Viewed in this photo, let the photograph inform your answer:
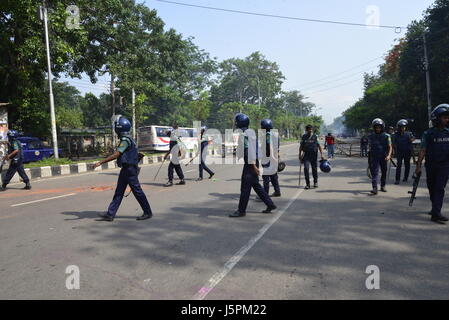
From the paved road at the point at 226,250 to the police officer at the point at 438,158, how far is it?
0.34 m

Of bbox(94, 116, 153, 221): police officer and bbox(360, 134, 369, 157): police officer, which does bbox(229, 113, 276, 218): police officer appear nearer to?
bbox(94, 116, 153, 221): police officer

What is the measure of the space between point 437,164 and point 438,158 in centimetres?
10

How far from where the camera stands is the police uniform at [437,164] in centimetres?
546

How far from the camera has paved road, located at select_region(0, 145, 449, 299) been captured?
10.5 feet

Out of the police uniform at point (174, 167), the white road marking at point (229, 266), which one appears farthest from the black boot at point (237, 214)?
the police uniform at point (174, 167)

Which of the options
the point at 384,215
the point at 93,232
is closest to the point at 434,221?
the point at 384,215

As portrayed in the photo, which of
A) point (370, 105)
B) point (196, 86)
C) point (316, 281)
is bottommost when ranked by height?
point (316, 281)

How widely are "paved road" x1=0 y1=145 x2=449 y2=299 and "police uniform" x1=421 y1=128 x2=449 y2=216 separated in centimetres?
39

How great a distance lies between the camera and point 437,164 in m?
5.55

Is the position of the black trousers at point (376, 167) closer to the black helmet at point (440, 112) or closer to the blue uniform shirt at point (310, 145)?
the blue uniform shirt at point (310, 145)

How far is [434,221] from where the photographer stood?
550cm

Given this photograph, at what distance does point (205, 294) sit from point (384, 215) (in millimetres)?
4077

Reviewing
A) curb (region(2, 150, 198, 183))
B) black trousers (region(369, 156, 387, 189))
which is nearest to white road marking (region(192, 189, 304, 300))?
black trousers (region(369, 156, 387, 189))
